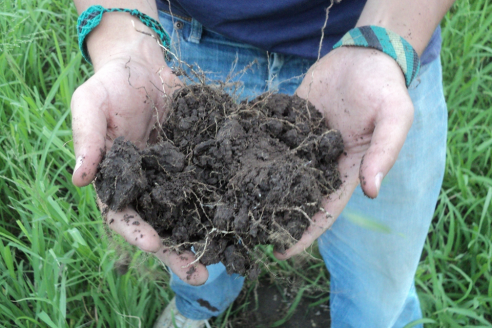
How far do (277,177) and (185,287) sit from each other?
890mm

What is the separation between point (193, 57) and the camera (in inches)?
60.1

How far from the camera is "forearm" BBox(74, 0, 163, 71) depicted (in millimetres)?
1373

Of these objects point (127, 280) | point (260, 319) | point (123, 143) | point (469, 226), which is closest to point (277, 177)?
point (123, 143)

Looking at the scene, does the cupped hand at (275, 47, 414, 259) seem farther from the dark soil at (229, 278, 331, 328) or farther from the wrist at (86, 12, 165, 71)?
the dark soil at (229, 278, 331, 328)

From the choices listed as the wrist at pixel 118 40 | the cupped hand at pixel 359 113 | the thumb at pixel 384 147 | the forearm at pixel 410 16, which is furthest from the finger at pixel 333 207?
the wrist at pixel 118 40

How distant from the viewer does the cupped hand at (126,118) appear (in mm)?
1092

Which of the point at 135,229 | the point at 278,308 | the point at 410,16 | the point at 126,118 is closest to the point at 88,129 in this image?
the point at 126,118

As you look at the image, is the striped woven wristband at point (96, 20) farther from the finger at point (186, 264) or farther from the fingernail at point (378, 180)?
the fingernail at point (378, 180)

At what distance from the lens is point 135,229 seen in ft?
3.57

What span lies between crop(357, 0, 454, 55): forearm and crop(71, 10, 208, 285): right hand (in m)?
0.70

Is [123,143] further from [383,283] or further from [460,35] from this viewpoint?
[460,35]

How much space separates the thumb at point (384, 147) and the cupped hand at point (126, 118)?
1.70ft

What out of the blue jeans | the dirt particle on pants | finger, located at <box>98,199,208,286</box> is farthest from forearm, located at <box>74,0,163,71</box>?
the dirt particle on pants

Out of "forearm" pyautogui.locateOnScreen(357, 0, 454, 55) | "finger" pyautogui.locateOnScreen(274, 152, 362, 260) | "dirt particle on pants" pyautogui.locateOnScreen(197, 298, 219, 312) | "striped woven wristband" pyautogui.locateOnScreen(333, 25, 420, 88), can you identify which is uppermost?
"forearm" pyautogui.locateOnScreen(357, 0, 454, 55)
